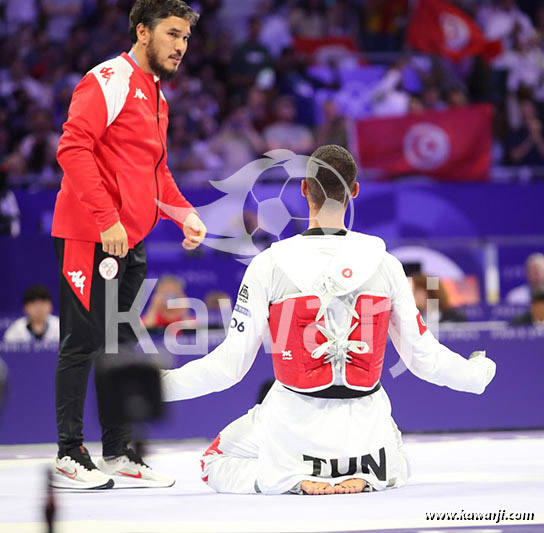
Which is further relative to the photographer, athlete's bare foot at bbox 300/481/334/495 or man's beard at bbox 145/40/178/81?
man's beard at bbox 145/40/178/81

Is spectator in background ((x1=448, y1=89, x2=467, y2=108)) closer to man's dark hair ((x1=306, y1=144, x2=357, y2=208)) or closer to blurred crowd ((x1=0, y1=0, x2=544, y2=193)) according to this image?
blurred crowd ((x1=0, y1=0, x2=544, y2=193))

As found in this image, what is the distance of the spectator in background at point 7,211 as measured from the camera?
28.0 feet

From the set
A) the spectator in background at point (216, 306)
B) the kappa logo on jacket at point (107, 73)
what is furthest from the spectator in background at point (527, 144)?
the kappa logo on jacket at point (107, 73)

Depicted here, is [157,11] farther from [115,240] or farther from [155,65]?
[115,240]

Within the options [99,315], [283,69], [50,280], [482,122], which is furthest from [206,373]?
[283,69]

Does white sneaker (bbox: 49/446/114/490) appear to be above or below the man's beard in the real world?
below

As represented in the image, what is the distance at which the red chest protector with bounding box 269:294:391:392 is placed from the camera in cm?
360

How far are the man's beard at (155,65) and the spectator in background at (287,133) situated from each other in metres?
6.14

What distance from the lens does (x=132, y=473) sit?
412 centimetres

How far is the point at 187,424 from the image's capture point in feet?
20.0

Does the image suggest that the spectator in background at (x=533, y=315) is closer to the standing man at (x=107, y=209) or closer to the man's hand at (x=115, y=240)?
the standing man at (x=107, y=209)

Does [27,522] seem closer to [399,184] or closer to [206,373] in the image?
[206,373]

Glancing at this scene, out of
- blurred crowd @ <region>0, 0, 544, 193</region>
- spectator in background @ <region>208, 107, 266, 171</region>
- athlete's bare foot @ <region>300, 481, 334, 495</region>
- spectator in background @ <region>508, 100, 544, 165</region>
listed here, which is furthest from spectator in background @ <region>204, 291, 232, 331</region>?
spectator in background @ <region>508, 100, 544, 165</region>

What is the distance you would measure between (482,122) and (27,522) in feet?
26.0
